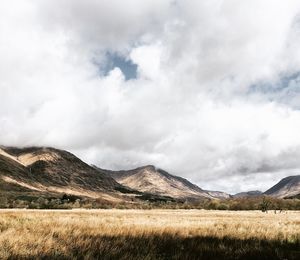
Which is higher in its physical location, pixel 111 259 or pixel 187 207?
pixel 187 207

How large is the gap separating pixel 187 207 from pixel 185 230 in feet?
342

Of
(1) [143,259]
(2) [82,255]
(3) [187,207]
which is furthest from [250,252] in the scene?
(3) [187,207]

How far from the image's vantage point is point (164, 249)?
A: 13797 millimetres

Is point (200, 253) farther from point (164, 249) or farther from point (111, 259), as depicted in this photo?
point (111, 259)

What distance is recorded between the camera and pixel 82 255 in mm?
11406

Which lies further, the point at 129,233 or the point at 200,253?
the point at 129,233

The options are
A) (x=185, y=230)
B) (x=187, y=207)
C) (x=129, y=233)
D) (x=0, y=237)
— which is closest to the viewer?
(x=0, y=237)

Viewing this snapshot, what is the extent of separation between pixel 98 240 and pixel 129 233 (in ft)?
9.73

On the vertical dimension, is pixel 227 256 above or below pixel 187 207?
below

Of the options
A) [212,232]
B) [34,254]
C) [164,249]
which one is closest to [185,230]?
[212,232]

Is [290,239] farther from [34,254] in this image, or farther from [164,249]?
[34,254]

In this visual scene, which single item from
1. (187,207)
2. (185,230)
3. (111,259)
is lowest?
(111,259)

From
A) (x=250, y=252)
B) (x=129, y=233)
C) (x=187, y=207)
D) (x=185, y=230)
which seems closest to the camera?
(x=250, y=252)

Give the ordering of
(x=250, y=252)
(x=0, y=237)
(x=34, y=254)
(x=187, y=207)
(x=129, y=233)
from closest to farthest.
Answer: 1. (x=34, y=254)
2. (x=0, y=237)
3. (x=250, y=252)
4. (x=129, y=233)
5. (x=187, y=207)
